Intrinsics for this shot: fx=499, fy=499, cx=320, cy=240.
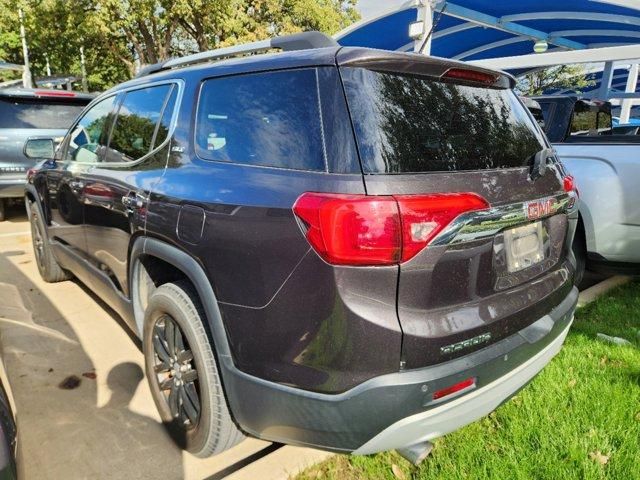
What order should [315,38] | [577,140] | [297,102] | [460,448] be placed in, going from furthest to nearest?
[577,140] < [460,448] < [315,38] < [297,102]

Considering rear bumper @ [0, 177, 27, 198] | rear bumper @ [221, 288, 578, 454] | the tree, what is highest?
the tree

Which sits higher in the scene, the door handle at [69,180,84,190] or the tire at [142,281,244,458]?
the door handle at [69,180,84,190]

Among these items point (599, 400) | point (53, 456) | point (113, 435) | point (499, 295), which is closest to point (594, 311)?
point (599, 400)

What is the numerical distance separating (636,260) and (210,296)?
11.5 feet

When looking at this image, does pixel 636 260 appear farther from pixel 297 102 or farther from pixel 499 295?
pixel 297 102

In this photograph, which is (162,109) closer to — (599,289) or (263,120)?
(263,120)

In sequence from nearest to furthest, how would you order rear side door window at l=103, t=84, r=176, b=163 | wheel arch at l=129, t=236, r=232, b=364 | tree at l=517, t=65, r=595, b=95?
wheel arch at l=129, t=236, r=232, b=364 < rear side door window at l=103, t=84, r=176, b=163 < tree at l=517, t=65, r=595, b=95

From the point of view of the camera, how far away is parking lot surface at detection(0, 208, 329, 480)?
7.60 ft

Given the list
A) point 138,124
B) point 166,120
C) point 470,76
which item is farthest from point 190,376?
point 470,76

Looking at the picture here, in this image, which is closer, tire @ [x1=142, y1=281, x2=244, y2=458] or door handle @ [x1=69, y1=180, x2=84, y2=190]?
tire @ [x1=142, y1=281, x2=244, y2=458]

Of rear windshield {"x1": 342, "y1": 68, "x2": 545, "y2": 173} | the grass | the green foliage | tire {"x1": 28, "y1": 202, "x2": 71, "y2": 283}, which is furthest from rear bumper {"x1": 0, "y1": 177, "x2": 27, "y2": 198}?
Answer: the green foliage

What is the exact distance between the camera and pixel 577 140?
4484mm

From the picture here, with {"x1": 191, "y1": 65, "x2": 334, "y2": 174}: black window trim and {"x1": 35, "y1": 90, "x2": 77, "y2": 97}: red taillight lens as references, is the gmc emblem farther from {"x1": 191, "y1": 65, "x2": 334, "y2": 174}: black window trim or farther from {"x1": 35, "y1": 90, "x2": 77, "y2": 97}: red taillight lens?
{"x1": 35, "y1": 90, "x2": 77, "y2": 97}: red taillight lens

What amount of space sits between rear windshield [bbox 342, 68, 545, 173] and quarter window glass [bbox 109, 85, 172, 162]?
52.8 inches
